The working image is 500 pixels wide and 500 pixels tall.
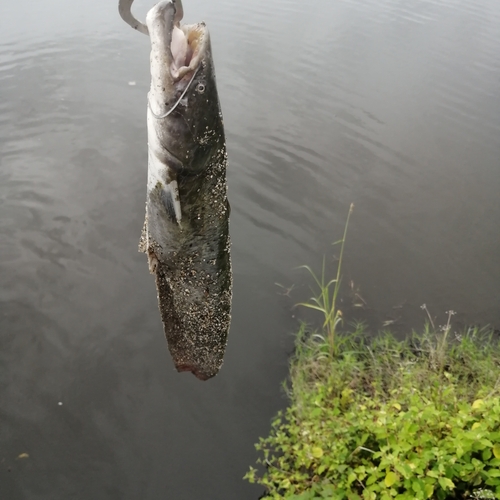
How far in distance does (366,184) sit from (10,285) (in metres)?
5.58

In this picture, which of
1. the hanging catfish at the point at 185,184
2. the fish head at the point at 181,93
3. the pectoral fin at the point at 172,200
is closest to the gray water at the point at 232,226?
the hanging catfish at the point at 185,184

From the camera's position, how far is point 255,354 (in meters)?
4.53

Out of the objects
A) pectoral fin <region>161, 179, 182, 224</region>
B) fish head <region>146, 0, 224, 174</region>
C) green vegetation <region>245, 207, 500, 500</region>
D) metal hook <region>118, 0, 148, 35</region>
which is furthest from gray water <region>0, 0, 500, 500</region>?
metal hook <region>118, 0, 148, 35</region>

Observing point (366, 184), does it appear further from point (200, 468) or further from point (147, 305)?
point (200, 468)

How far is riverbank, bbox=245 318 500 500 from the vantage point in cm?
232

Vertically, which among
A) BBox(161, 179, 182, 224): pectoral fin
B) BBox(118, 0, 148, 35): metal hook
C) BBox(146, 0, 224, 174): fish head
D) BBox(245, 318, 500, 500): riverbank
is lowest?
BBox(245, 318, 500, 500): riverbank

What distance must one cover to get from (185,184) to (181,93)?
0.44m

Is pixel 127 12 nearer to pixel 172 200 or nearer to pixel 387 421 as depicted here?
pixel 172 200

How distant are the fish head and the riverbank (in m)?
2.09

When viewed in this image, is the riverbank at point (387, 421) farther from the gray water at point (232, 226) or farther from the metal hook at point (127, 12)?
the metal hook at point (127, 12)

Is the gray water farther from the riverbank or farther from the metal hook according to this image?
the metal hook

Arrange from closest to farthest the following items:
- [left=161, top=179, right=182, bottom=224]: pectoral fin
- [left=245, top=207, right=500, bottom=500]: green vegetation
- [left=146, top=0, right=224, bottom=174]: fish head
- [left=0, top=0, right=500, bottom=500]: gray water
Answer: [left=146, top=0, right=224, bottom=174]: fish head < [left=161, top=179, right=182, bottom=224]: pectoral fin < [left=245, top=207, right=500, bottom=500]: green vegetation < [left=0, top=0, right=500, bottom=500]: gray water

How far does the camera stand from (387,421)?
2.70 meters

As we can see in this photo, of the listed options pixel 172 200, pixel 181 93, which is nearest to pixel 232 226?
pixel 172 200
